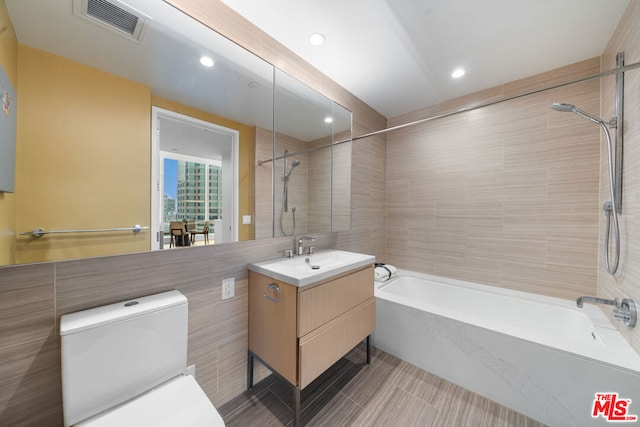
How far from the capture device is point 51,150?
2.85 ft

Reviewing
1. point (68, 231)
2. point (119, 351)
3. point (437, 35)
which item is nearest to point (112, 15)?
point (68, 231)

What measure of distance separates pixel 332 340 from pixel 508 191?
2.09m

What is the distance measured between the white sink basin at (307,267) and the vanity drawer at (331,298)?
0.06m

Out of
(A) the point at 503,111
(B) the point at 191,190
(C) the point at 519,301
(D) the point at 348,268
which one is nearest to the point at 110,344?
(B) the point at 191,190

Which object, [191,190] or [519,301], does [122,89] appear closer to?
[191,190]

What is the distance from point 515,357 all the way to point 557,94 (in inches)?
83.9

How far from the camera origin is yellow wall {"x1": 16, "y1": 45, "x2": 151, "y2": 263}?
2.74 ft

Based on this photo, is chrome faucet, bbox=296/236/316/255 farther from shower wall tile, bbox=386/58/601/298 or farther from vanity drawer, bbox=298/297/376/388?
shower wall tile, bbox=386/58/601/298

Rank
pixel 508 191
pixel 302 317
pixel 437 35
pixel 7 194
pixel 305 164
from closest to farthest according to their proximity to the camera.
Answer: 1. pixel 7 194
2. pixel 302 317
3. pixel 437 35
4. pixel 305 164
5. pixel 508 191

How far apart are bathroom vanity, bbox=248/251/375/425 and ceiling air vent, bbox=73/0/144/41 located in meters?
1.36

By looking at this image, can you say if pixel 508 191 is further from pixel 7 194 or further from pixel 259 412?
pixel 7 194

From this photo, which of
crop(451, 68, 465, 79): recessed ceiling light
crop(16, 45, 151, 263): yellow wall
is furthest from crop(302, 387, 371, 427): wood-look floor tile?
crop(451, 68, 465, 79): recessed ceiling light

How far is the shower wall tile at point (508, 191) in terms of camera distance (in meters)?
1.83

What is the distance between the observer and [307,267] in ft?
5.32
